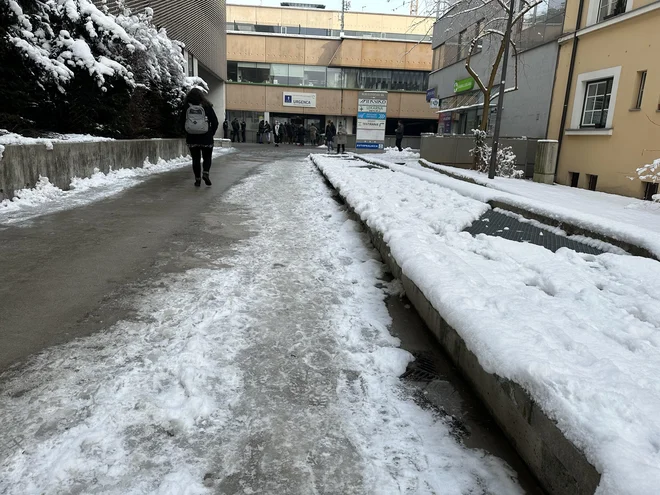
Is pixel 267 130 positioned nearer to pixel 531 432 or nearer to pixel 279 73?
pixel 279 73

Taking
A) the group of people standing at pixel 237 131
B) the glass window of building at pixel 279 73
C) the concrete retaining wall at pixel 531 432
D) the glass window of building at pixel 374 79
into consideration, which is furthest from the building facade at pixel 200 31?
the concrete retaining wall at pixel 531 432

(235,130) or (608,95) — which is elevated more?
(608,95)

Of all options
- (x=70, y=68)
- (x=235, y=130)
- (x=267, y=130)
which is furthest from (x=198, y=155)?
(x=235, y=130)

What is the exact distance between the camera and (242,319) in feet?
10.5

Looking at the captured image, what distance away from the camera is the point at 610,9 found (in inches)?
495

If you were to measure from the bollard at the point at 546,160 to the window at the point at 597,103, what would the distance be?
111 cm

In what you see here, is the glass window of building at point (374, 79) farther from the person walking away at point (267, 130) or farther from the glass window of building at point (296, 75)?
the person walking away at point (267, 130)

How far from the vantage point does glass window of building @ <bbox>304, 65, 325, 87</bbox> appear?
1645 inches

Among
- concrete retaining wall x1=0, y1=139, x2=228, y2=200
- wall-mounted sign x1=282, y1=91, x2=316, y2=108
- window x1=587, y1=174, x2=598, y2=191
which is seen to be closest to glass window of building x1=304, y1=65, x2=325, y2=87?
wall-mounted sign x1=282, y1=91, x2=316, y2=108

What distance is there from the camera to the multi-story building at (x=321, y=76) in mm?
40750

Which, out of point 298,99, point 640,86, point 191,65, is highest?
point 298,99

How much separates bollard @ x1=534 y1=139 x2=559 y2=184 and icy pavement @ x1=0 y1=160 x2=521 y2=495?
11.6 metres

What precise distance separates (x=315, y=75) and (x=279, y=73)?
127 inches

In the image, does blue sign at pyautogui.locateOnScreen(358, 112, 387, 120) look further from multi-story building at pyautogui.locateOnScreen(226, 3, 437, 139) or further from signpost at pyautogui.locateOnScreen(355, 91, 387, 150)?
multi-story building at pyautogui.locateOnScreen(226, 3, 437, 139)
